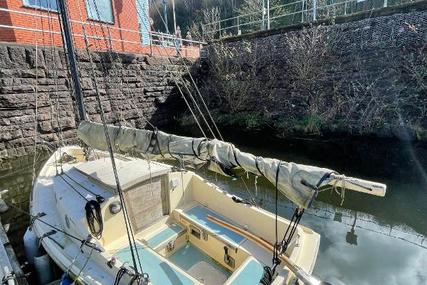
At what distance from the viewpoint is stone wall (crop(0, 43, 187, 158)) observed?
9.19 meters

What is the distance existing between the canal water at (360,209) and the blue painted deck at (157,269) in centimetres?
280

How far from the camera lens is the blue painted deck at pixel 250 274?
3.41 metres

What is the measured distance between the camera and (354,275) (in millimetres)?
4957

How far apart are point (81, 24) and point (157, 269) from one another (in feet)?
22.2

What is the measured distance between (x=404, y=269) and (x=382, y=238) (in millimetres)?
919

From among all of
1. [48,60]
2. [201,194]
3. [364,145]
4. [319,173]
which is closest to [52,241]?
[201,194]

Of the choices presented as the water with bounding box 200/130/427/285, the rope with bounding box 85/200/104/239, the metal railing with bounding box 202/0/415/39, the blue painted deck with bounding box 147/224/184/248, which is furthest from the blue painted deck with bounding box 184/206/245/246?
the metal railing with bounding box 202/0/415/39

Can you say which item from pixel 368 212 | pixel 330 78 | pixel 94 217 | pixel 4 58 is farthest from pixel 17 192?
pixel 330 78

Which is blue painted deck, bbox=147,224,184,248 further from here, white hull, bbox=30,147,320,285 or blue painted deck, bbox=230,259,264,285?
blue painted deck, bbox=230,259,264,285

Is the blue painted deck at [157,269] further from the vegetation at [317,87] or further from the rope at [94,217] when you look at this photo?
the vegetation at [317,87]

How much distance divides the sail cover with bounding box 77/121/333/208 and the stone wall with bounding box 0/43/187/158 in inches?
116

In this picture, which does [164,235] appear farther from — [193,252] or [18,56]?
[18,56]

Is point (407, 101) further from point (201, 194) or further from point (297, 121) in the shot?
point (201, 194)

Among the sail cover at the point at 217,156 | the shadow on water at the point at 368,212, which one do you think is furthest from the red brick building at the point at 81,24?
the shadow on water at the point at 368,212
